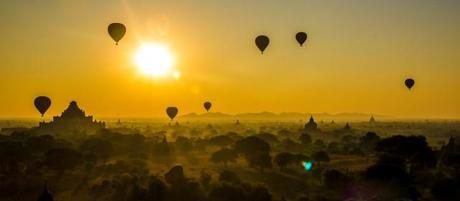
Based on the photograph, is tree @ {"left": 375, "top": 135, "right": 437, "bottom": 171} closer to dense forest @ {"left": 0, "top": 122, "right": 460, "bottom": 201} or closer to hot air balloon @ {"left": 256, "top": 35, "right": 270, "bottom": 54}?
dense forest @ {"left": 0, "top": 122, "right": 460, "bottom": 201}

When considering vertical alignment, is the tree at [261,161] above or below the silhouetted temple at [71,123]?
below

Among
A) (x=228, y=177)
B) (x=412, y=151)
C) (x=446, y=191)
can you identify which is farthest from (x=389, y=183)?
(x=228, y=177)

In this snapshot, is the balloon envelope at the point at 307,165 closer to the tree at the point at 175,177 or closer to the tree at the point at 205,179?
the tree at the point at 205,179

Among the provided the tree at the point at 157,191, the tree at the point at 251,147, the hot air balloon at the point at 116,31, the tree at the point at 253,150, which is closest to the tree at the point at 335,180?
the tree at the point at 253,150

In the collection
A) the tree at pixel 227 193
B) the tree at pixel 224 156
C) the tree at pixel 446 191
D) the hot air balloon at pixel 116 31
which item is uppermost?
the hot air balloon at pixel 116 31

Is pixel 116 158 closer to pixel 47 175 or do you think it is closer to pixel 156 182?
pixel 47 175

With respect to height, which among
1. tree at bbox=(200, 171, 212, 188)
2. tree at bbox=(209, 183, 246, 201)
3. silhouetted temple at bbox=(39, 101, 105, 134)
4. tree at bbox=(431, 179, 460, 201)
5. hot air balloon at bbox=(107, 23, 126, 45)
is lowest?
tree at bbox=(431, 179, 460, 201)

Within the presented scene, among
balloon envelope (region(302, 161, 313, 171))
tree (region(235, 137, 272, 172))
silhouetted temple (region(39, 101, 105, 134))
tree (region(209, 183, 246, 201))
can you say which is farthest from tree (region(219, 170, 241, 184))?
silhouetted temple (region(39, 101, 105, 134))
